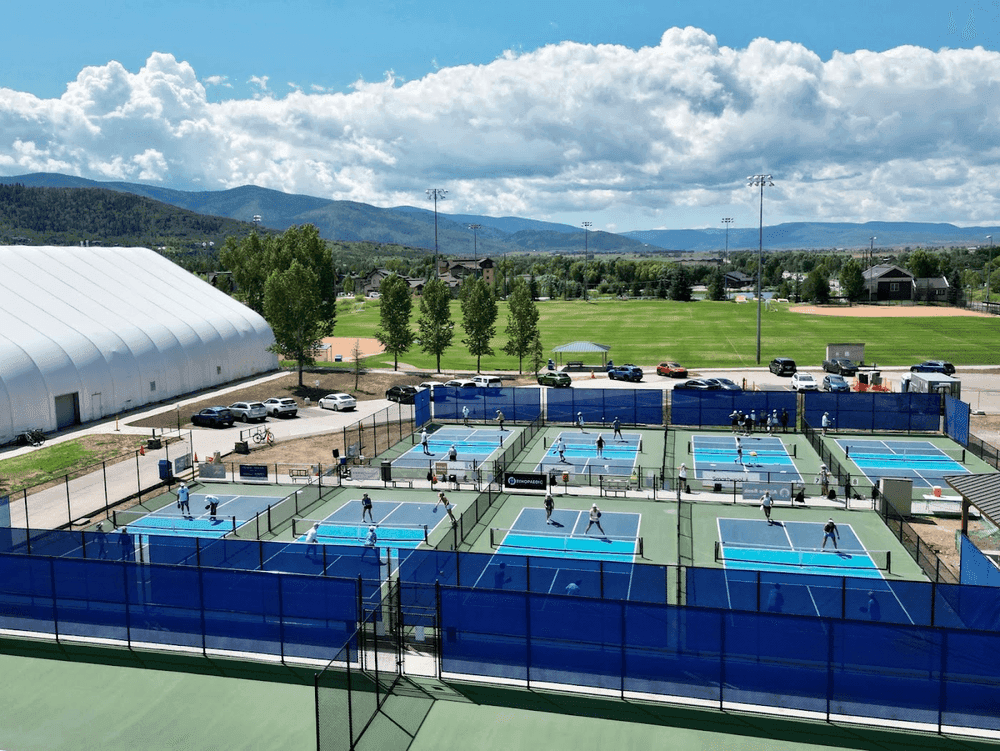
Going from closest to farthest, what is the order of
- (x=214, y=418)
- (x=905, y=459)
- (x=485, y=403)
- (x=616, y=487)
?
(x=616, y=487) < (x=905, y=459) < (x=214, y=418) < (x=485, y=403)

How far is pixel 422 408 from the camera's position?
50000 mm

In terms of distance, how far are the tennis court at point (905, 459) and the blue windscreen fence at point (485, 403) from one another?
18542 mm

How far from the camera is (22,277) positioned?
5538cm

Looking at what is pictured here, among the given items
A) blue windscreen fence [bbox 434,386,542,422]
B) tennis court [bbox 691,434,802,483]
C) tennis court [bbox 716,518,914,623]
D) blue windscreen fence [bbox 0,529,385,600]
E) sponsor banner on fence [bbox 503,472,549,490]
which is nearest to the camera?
tennis court [bbox 716,518,914,623]

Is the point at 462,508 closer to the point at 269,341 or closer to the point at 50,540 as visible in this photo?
the point at 50,540

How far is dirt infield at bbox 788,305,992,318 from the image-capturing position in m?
123

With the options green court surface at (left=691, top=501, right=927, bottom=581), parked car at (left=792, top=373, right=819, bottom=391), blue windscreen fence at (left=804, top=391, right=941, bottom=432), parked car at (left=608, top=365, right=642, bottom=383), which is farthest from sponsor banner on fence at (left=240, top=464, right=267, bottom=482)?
parked car at (left=792, top=373, right=819, bottom=391)

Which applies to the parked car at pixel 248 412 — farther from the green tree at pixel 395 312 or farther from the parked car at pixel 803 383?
the parked car at pixel 803 383

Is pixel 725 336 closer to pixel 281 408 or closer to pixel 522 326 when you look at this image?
pixel 522 326

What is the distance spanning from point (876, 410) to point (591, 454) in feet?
57.7

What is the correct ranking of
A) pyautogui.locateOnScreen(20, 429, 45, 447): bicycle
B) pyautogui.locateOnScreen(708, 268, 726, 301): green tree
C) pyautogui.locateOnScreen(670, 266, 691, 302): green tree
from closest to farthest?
pyautogui.locateOnScreen(20, 429, 45, 447): bicycle, pyautogui.locateOnScreen(670, 266, 691, 302): green tree, pyautogui.locateOnScreen(708, 268, 726, 301): green tree

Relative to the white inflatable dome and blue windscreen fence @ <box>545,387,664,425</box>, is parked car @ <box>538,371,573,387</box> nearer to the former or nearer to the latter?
blue windscreen fence @ <box>545,387,664,425</box>

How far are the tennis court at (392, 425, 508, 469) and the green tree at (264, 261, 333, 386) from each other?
20.5m

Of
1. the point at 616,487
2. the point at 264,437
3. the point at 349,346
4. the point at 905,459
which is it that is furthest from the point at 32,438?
the point at 349,346
